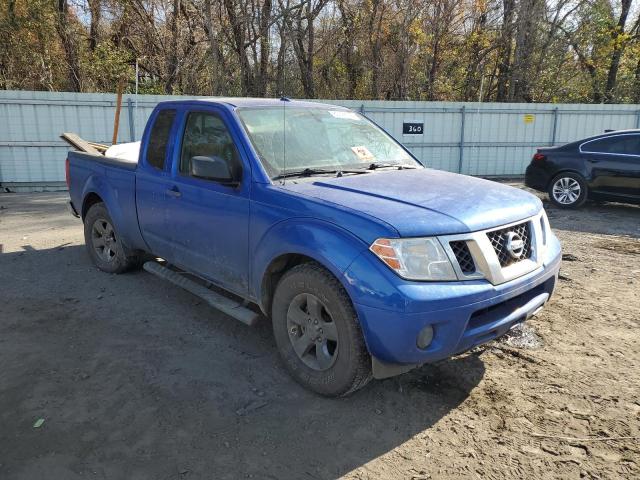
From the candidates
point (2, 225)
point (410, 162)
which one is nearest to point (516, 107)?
point (410, 162)

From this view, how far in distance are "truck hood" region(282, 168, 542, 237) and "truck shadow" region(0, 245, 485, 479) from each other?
114cm

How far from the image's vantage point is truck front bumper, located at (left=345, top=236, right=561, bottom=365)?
2779 millimetres

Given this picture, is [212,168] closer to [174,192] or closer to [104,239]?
[174,192]

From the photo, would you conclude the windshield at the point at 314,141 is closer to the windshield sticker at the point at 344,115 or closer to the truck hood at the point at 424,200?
the windshield sticker at the point at 344,115

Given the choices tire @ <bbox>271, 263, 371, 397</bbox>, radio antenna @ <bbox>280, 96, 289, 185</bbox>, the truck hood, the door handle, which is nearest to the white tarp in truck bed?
the door handle

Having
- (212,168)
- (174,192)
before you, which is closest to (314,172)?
(212,168)

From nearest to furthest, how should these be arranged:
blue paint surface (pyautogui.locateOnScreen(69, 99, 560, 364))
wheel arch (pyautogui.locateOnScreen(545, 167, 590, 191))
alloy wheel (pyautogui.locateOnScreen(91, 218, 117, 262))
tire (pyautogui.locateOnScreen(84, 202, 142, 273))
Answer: blue paint surface (pyautogui.locateOnScreen(69, 99, 560, 364)) → tire (pyautogui.locateOnScreen(84, 202, 142, 273)) → alloy wheel (pyautogui.locateOnScreen(91, 218, 117, 262)) → wheel arch (pyautogui.locateOnScreen(545, 167, 590, 191))

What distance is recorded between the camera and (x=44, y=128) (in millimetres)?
11961

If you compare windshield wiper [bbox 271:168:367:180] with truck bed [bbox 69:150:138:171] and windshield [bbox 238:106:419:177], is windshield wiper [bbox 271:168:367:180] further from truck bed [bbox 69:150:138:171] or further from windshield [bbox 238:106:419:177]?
truck bed [bbox 69:150:138:171]

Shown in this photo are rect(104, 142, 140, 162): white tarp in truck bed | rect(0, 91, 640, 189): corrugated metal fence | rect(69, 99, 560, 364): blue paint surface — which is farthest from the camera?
rect(0, 91, 640, 189): corrugated metal fence

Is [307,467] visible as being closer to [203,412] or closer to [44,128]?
[203,412]

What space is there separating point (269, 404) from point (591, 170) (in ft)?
27.8

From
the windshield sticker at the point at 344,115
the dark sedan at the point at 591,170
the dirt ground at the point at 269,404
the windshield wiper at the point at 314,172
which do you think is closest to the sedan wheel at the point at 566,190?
the dark sedan at the point at 591,170

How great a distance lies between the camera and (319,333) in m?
3.30
